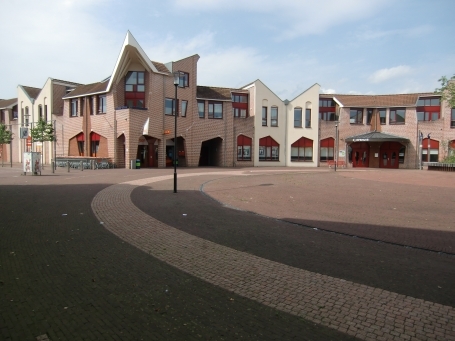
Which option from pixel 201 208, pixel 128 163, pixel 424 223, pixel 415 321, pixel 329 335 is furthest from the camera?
pixel 128 163

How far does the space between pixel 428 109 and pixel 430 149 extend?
5466 mm

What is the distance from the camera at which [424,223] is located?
9148mm

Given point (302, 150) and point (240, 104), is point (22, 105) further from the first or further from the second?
point (302, 150)

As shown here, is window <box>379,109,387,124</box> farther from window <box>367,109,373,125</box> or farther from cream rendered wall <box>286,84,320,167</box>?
cream rendered wall <box>286,84,320,167</box>

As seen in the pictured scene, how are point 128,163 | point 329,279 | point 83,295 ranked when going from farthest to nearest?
point 128,163 → point 329,279 → point 83,295

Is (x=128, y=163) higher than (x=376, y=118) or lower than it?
lower

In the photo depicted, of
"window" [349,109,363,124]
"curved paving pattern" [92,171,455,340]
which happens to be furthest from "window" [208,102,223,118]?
"curved paving pattern" [92,171,455,340]

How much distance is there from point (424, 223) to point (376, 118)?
41.7 m

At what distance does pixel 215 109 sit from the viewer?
133 feet

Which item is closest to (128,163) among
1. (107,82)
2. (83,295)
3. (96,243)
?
(107,82)

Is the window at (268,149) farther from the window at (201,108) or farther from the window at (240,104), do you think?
the window at (201,108)

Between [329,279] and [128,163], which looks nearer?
[329,279]

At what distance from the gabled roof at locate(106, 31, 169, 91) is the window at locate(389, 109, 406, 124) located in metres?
32.2

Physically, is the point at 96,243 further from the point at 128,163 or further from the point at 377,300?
the point at 128,163
